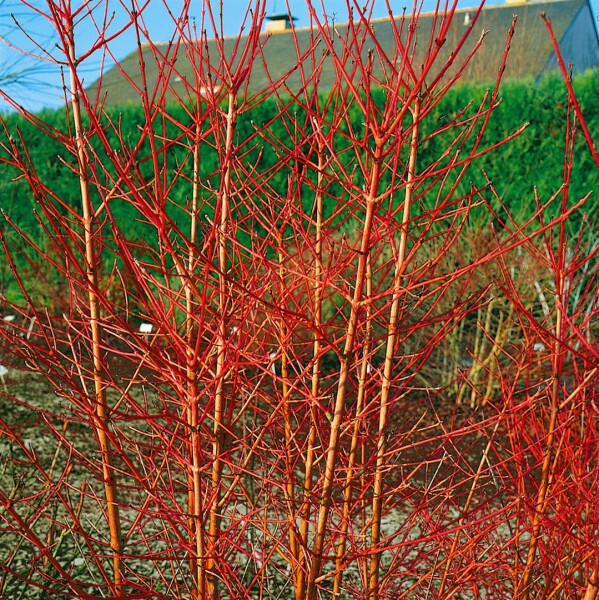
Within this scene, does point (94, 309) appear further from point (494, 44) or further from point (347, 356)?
point (494, 44)

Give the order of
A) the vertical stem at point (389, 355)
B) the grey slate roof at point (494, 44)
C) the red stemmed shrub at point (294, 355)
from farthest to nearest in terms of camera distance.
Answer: the grey slate roof at point (494, 44), the vertical stem at point (389, 355), the red stemmed shrub at point (294, 355)

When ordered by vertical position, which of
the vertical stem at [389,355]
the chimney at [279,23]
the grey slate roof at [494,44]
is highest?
the chimney at [279,23]

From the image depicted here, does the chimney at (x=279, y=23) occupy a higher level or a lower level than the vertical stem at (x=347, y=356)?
higher

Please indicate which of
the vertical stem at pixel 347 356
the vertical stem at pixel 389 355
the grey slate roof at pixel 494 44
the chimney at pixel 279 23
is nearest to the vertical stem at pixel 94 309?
the vertical stem at pixel 347 356

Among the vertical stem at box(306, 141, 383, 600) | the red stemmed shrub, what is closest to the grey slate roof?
the red stemmed shrub

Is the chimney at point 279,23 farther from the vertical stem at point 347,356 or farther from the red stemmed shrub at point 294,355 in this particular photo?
the vertical stem at point 347,356

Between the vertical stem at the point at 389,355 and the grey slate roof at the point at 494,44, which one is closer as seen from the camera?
the vertical stem at the point at 389,355

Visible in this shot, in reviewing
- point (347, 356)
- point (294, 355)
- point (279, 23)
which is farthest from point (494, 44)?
point (347, 356)

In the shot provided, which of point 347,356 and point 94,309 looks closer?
point 347,356

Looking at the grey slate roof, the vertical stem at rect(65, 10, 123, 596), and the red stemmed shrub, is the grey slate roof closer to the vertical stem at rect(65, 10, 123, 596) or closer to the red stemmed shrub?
the red stemmed shrub

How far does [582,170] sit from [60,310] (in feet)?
20.7

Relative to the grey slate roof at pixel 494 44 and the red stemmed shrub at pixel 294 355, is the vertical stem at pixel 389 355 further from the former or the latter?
the grey slate roof at pixel 494 44

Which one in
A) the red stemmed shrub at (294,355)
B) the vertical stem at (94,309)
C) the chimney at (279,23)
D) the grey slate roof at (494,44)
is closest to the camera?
the red stemmed shrub at (294,355)

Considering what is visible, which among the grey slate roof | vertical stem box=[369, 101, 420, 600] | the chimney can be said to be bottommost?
vertical stem box=[369, 101, 420, 600]
